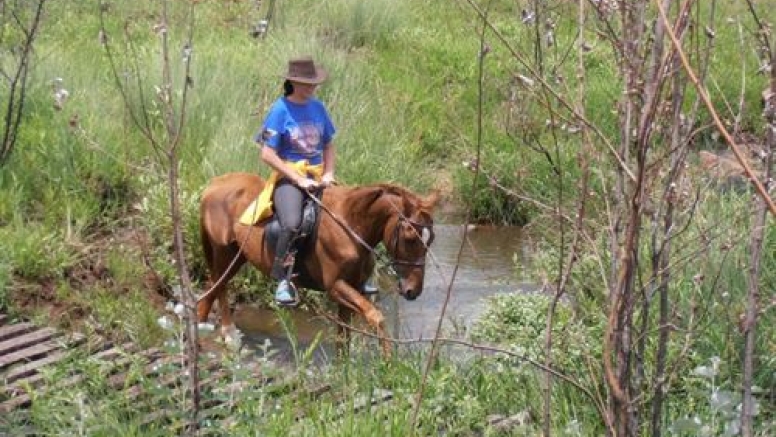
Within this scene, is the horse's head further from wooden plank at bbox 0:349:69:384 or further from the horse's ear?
wooden plank at bbox 0:349:69:384

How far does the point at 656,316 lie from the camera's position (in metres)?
7.32

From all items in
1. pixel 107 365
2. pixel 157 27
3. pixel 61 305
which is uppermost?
pixel 157 27

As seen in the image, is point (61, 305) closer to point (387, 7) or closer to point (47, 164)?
point (47, 164)

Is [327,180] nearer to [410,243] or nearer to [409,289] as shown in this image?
[410,243]

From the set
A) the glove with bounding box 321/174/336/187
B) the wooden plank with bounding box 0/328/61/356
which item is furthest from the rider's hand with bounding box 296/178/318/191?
the wooden plank with bounding box 0/328/61/356

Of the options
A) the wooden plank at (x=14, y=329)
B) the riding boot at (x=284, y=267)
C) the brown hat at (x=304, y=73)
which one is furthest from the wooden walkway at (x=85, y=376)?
the brown hat at (x=304, y=73)

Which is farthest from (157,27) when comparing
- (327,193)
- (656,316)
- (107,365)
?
(327,193)

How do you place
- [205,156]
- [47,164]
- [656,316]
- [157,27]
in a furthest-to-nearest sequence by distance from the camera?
[205,156]
[47,164]
[656,316]
[157,27]

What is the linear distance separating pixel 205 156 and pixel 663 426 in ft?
20.7

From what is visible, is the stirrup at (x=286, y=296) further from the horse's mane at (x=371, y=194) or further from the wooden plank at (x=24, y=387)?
the wooden plank at (x=24, y=387)

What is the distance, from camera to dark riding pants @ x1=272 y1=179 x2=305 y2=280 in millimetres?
8664

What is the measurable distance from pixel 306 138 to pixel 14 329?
2148mm

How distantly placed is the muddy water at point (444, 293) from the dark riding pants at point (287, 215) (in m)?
0.46

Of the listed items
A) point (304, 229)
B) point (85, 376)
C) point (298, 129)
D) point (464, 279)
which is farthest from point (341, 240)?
point (85, 376)
